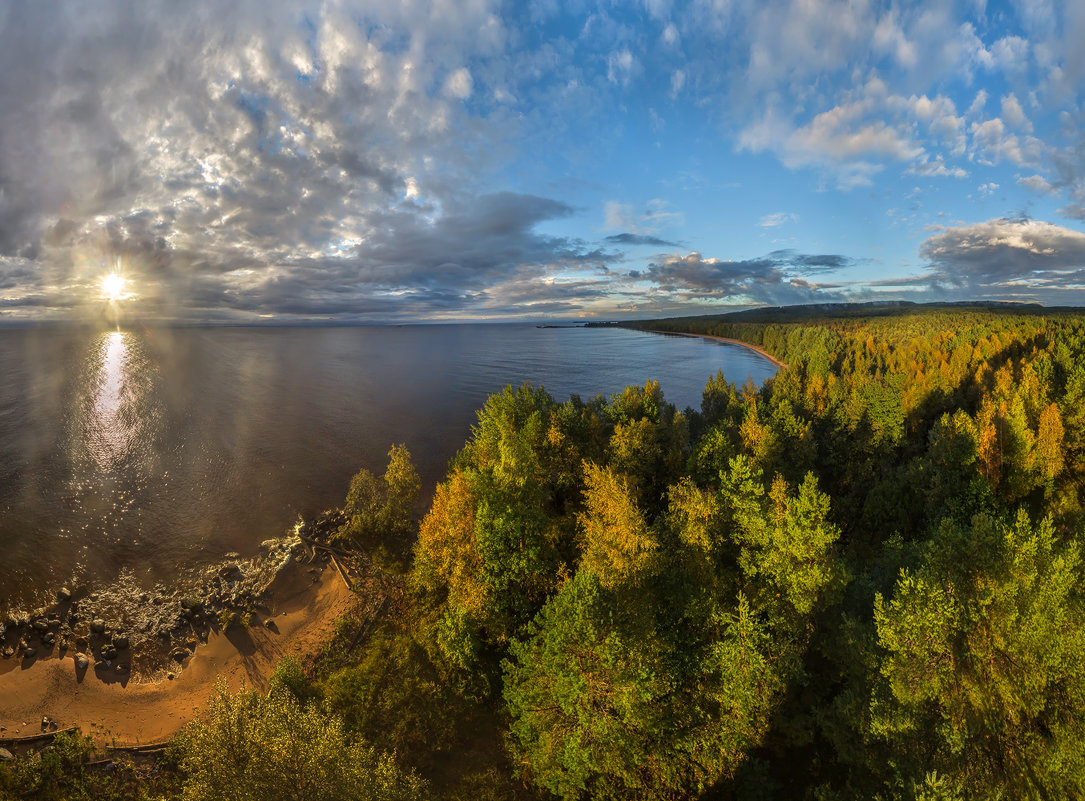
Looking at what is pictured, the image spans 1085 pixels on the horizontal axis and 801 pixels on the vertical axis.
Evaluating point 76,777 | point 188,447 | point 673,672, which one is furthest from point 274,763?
point 188,447

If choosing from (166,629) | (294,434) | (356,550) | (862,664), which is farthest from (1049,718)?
(294,434)

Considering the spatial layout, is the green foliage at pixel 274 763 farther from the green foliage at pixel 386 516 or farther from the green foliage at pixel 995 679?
the green foliage at pixel 386 516

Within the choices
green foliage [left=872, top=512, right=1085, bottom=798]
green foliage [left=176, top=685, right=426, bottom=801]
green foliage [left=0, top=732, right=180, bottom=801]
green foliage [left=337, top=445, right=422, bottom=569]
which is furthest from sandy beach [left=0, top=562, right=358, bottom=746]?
green foliage [left=872, top=512, right=1085, bottom=798]

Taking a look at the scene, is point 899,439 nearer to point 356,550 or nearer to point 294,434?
point 356,550

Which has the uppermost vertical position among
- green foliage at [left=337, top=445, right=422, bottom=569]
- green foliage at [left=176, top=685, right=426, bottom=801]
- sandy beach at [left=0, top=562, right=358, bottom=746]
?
green foliage at [left=176, top=685, right=426, bottom=801]

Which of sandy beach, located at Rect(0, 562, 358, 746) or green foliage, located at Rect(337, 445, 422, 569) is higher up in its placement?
green foliage, located at Rect(337, 445, 422, 569)

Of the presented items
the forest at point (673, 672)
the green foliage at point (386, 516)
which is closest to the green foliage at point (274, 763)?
the forest at point (673, 672)

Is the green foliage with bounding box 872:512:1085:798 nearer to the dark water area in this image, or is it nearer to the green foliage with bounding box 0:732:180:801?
the green foliage with bounding box 0:732:180:801
